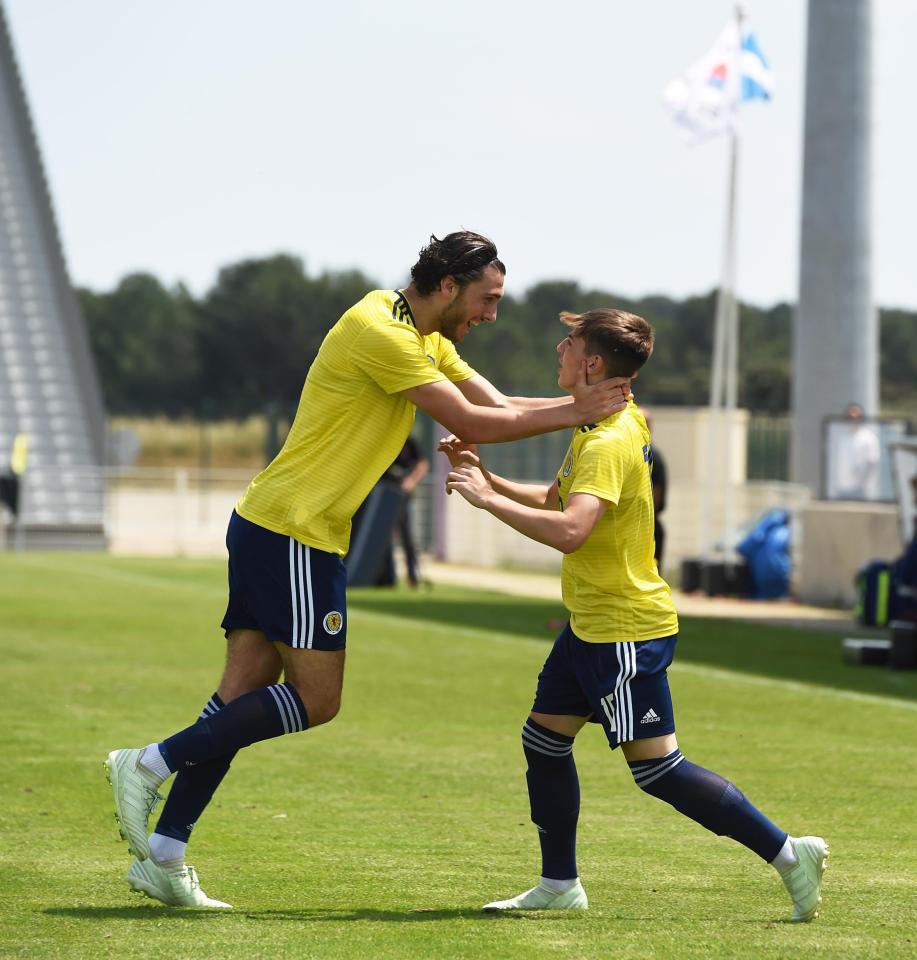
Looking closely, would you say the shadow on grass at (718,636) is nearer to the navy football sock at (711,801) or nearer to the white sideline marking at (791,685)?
the white sideline marking at (791,685)

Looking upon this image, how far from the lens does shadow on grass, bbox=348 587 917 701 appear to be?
1276cm

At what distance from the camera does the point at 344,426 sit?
215 inches

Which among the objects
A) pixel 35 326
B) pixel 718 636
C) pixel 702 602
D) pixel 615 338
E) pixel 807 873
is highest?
pixel 35 326

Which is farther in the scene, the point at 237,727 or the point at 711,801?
the point at 237,727

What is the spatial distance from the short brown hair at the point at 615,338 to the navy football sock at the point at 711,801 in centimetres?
111

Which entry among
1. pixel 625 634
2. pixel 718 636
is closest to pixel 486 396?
pixel 625 634

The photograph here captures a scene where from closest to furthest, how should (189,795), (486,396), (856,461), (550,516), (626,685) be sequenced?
(550,516), (626,685), (189,795), (486,396), (856,461)

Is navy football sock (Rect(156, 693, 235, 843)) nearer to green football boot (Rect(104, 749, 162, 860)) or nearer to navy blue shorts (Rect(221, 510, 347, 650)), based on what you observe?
green football boot (Rect(104, 749, 162, 860))

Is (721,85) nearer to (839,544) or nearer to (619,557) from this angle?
(839,544)

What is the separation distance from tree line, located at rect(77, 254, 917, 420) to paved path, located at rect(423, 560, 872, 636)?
51.9 metres

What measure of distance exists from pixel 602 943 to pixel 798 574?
1752cm

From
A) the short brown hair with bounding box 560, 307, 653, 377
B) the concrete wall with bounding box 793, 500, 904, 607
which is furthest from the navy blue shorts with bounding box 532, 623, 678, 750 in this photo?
the concrete wall with bounding box 793, 500, 904, 607

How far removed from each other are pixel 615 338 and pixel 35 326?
35455 millimetres

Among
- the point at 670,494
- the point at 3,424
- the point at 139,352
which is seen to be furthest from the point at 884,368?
the point at 670,494
